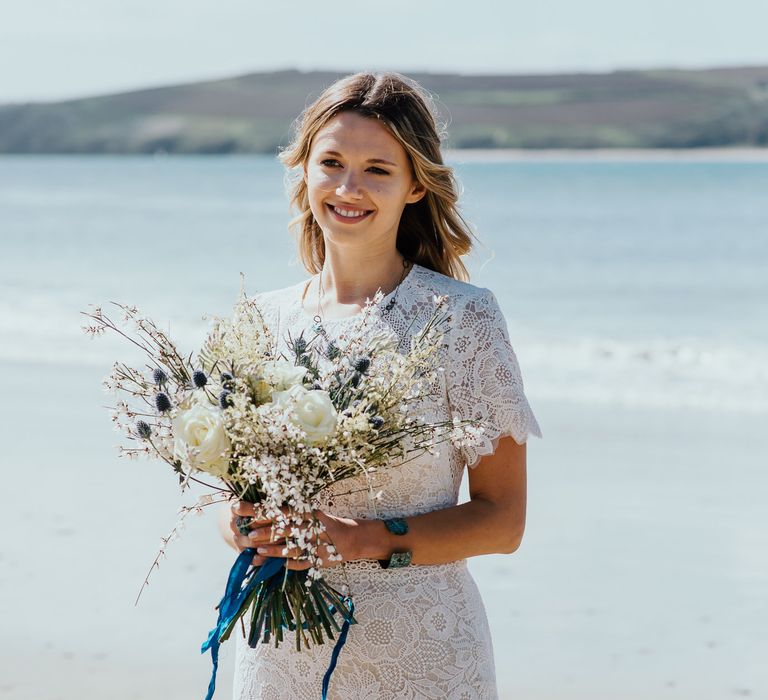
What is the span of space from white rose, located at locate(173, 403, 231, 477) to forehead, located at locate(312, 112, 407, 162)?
2.52ft

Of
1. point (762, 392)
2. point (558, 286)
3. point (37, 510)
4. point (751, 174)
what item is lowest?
point (37, 510)

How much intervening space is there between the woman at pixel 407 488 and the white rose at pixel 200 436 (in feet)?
0.91

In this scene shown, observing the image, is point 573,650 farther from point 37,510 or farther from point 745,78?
point 745,78

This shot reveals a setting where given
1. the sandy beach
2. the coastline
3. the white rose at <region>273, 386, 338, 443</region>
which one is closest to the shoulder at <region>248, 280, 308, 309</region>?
the white rose at <region>273, 386, 338, 443</region>

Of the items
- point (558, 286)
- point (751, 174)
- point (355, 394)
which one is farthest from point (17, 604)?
point (751, 174)

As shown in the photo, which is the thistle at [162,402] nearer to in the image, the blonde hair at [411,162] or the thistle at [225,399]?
the thistle at [225,399]

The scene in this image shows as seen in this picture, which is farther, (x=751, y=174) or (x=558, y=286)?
(x=751, y=174)

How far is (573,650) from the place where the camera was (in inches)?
217

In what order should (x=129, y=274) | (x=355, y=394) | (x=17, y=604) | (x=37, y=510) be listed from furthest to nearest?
(x=129, y=274) < (x=37, y=510) < (x=17, y=604) < (x=355, y=394)

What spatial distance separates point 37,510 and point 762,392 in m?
6.55

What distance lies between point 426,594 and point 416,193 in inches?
36.4

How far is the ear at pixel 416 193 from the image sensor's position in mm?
2867

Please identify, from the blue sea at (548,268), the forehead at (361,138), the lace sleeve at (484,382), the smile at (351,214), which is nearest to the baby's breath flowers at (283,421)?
the lace sleeve at (484,382)

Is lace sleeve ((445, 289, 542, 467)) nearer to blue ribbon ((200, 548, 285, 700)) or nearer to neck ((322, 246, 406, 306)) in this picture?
neck ((322, 246, 406, 306))
